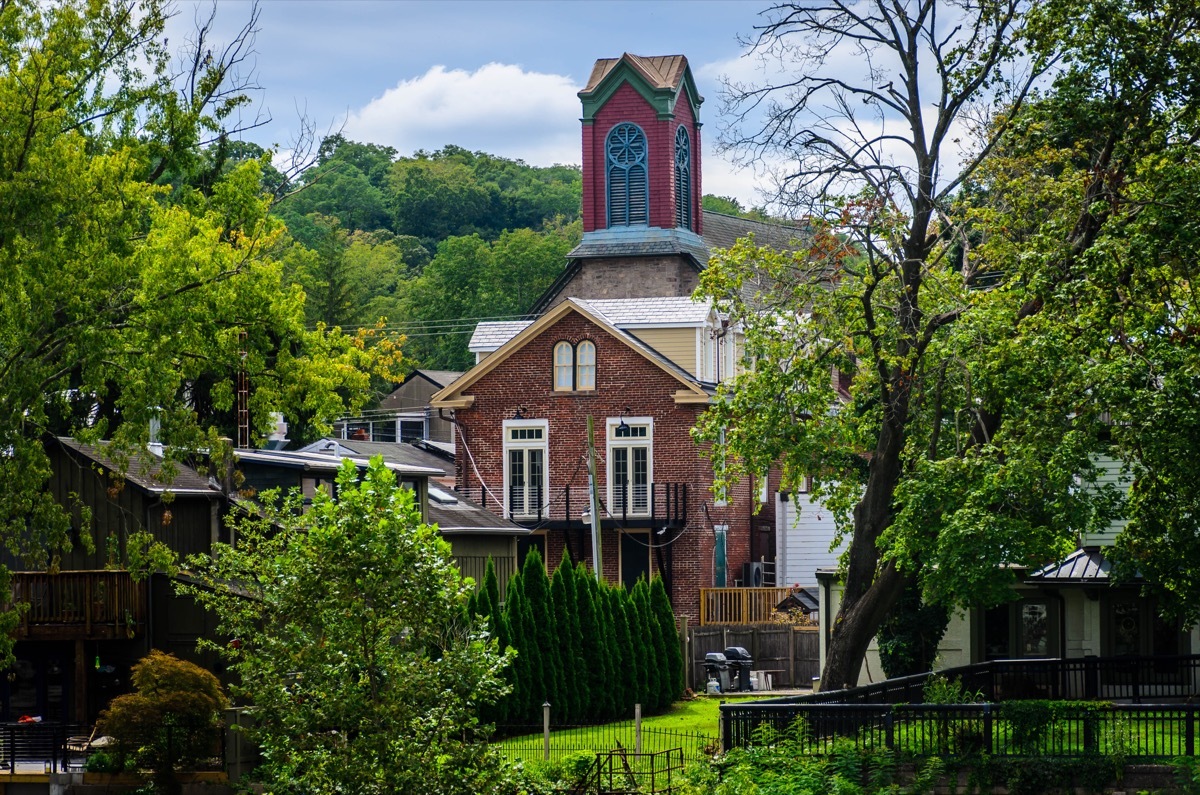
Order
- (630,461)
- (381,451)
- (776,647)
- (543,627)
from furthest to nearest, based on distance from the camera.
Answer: (630,461) < (381,451) < (776,647) < (543,627)

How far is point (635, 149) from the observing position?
67562mm

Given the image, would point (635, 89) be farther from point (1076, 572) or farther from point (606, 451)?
point (1076, 572)

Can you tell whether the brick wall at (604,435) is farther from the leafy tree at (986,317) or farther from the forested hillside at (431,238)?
the leafy tree at (986,317)

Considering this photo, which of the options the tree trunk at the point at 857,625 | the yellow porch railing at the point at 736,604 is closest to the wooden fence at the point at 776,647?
the yellow porch railing at the point at 736,604

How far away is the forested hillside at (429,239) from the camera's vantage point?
94044mm

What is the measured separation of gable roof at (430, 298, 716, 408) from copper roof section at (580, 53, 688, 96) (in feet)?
41.0

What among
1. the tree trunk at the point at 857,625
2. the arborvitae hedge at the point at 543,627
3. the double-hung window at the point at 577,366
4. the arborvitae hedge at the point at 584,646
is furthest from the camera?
the double-hung window at the point at 577,366

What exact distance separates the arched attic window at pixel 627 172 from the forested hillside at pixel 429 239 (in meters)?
9.94

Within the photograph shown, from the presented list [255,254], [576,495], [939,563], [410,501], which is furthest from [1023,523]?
[576,495]

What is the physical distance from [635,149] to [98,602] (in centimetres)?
3776

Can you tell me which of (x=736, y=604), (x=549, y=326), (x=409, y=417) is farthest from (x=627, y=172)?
(x=736, y=604)

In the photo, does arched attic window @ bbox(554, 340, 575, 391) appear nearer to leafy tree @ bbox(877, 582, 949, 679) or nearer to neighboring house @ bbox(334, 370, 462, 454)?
neighboring house @ bbox(334, 370, 462, 454)

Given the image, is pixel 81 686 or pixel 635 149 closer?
pixel 81 686

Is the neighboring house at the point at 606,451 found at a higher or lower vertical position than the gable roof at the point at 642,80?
lower
